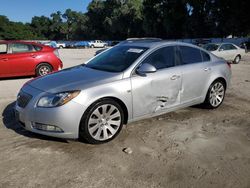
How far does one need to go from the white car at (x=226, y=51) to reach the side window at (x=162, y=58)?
11956 millimetres

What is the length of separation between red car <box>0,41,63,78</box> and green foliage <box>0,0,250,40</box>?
37965 millimetres

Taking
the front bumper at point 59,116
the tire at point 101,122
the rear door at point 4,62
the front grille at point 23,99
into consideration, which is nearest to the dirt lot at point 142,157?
the tire at point 101,122

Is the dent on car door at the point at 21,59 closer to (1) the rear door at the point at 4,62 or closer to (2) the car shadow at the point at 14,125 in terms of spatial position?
(1) the rear door at the point at 4,62

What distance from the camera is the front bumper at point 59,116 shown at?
14.6ft

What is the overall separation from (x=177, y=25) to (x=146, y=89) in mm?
56617

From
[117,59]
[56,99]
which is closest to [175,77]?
[117,59]

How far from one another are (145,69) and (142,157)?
1.47 meters

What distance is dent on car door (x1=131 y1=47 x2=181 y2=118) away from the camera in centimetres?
514

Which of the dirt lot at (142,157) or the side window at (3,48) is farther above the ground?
the side window at (3,48)

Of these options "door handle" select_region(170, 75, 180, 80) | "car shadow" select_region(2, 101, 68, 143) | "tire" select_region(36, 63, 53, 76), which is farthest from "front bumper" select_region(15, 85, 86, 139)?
"tire" select_region(36, 63, 53, 76)

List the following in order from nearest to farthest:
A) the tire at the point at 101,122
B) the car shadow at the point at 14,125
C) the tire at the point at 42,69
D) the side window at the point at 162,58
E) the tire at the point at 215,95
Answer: the tire at the point at 101,122 → the car shadow at the point at 14,125 → the side window at the point at 162,58 → the tire at the point at 215,95 → the tire at the point at 42,69

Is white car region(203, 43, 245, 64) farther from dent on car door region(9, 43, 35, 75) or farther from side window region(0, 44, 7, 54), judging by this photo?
side window region(0, 44, 7, 54)

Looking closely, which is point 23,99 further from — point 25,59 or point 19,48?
point 19,48

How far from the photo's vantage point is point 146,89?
5.21 meters
